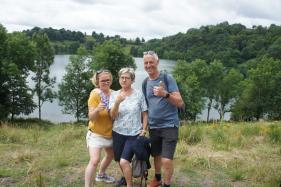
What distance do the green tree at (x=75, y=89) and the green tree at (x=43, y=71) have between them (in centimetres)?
148

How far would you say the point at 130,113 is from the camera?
502 centimetres

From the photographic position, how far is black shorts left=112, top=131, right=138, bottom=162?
197 inches

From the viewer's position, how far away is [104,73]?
5.17m

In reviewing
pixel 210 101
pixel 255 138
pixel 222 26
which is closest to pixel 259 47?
pixel 222 26

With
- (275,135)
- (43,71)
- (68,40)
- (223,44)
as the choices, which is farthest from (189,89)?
(68,40)

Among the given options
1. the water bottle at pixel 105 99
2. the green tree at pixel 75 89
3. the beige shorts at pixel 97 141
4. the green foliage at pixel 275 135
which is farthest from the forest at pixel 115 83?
the water bottle at pixel 105 99

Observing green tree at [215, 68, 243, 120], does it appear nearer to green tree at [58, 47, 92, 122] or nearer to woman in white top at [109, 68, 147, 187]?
green tree at [58, 47, 92, 122]

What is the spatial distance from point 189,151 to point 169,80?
3.08 metres

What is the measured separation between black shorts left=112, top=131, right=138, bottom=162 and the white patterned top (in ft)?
0.20

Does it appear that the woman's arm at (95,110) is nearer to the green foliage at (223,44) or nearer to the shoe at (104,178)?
the shoe at (104,178)

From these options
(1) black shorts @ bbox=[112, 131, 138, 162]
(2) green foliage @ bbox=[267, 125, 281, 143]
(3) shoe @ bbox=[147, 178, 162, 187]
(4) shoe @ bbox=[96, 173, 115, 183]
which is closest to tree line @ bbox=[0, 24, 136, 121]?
(2) green foliage @ bbox=[267, 125, 281, 143]

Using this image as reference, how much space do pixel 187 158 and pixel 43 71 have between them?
114ft

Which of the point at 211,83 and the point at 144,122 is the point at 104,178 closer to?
the point at 144,122

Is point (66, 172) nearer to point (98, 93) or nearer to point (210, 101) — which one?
point (98, 93)
